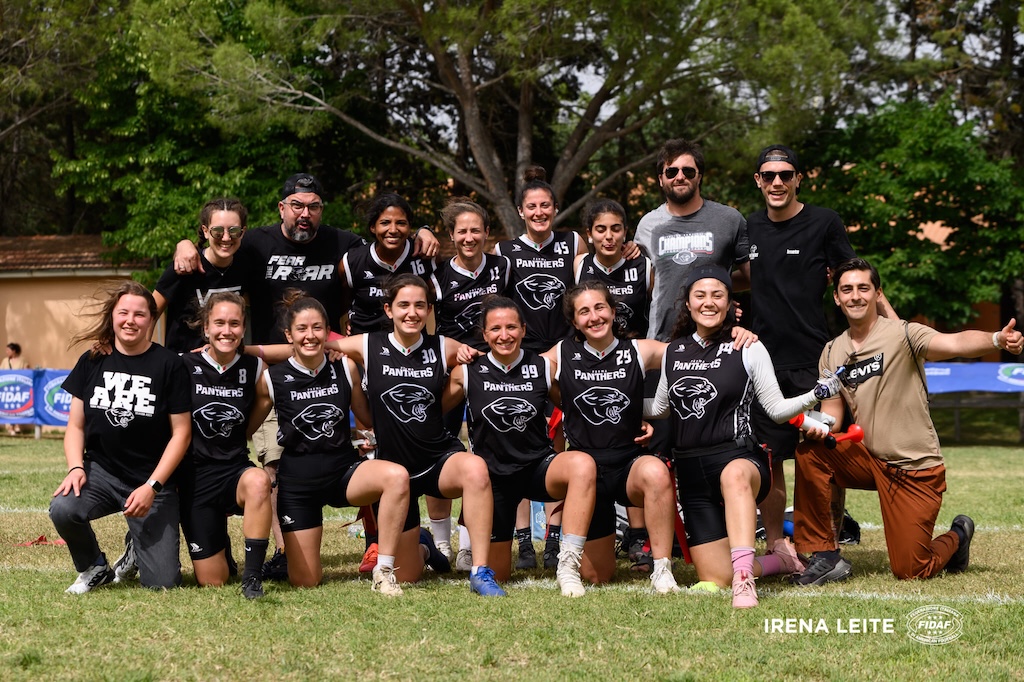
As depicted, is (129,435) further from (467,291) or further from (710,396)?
(710,396)

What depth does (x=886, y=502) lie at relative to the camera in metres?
5.78

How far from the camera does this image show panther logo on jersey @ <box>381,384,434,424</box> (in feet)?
19.0

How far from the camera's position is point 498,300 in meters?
5.87

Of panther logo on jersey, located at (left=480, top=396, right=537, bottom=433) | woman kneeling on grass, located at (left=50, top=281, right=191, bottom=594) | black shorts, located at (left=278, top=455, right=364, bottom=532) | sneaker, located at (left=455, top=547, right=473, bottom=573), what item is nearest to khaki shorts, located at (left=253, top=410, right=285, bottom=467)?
black shorts, located at (left=278, top=455, right=364, bottom=532)

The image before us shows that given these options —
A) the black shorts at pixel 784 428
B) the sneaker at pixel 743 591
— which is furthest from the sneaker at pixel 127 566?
the black shorts at pixel 784 428

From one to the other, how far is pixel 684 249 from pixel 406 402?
1.88 metres

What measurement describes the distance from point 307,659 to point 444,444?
6.36ft

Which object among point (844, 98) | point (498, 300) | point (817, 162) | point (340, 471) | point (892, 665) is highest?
point (844, 98)

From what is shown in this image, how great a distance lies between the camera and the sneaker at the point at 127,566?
19.0ft

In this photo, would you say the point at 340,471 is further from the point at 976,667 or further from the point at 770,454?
the point at 976,667

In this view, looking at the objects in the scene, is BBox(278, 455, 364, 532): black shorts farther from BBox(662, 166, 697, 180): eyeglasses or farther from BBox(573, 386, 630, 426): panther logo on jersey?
BBox(662, 166, 697, 180): eyeglasses

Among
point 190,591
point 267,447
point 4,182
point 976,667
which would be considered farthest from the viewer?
point 4,182

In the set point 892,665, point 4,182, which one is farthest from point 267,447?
point 4,182

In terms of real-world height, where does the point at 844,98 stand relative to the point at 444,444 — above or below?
above
